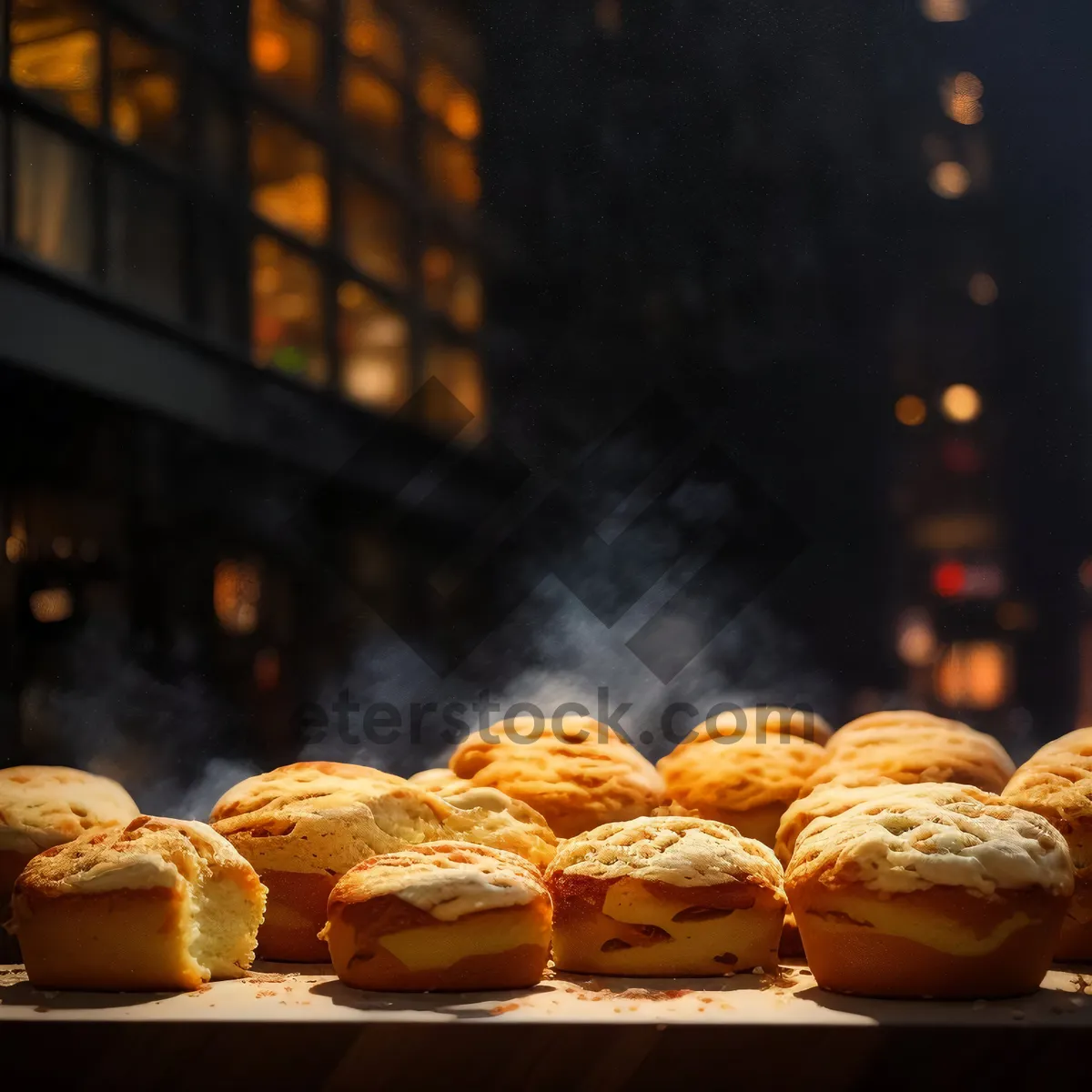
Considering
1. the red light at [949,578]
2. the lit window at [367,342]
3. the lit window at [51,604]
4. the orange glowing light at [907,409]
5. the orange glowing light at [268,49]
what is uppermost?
the orange glowing light at [268,49]

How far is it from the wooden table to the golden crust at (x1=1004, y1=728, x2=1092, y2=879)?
0.41 metres

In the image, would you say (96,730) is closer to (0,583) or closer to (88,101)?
(0,583)

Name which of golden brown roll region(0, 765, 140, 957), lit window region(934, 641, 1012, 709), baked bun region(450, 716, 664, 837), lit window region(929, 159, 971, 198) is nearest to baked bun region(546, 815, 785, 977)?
baked bun region(450, 716, 664, 837)

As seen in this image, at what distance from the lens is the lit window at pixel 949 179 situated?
364cm

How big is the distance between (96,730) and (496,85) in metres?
2.15

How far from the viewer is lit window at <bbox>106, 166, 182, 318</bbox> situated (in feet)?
11.9

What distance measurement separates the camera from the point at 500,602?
145 inches

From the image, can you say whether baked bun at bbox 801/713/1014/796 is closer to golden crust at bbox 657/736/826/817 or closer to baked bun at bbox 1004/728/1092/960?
golden crust at bbox 657/736/826/817

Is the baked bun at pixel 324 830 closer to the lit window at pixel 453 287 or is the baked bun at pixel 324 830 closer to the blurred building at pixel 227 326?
the blurred building at pixel 227 326

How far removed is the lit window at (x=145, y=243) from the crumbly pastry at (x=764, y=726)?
1.85 m

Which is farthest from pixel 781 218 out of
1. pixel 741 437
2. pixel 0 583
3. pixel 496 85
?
pixel 0 583

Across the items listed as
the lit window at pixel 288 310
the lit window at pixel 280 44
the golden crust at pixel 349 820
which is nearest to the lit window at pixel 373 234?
the lit window at pixel 288 310

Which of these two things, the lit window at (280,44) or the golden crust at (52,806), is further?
the lit window at (280,44)

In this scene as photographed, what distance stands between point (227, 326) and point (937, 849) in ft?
8.14
